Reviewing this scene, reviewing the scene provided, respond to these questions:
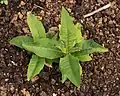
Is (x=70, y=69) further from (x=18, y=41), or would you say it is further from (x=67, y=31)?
(x=18, y=41)

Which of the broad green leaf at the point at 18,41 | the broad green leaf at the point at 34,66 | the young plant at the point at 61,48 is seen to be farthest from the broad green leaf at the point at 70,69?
the broad green leaf at the point at 18,41

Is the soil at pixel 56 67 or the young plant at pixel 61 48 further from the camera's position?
the soil at pixel 56 67

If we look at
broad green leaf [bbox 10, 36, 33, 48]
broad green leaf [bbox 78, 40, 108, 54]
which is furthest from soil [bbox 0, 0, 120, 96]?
broad green leaf [bbox 78, 40, 108, 54]

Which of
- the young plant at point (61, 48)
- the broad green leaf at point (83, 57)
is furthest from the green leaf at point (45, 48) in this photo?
the broad green leaf at point (83, 57)

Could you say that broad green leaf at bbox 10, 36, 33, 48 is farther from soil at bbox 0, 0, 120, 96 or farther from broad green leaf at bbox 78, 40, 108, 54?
broad green leaf at bbox 78, 40, 108, 54

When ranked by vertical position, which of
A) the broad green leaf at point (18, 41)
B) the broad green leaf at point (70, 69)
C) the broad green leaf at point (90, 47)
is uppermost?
the broad green leaf at point (18, 41)

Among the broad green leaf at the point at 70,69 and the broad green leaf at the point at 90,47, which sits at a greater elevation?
the broad green leaf at the point at 90,47

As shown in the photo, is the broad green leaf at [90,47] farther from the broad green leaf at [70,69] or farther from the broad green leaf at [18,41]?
the broad green leaf at [18,41]
